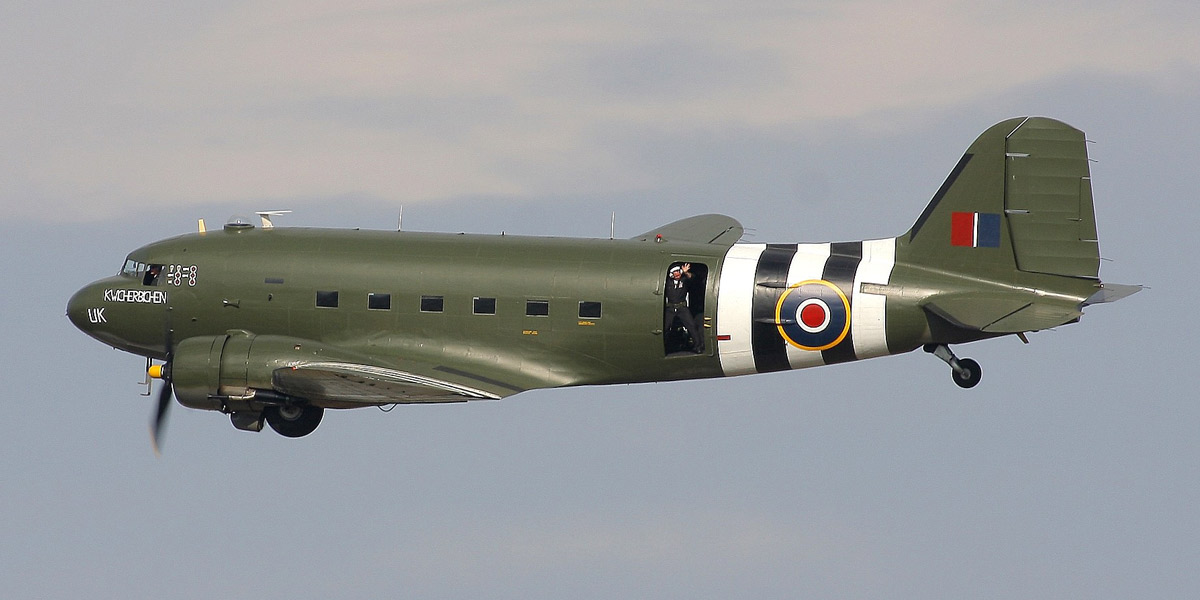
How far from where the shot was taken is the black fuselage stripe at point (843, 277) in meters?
38.0

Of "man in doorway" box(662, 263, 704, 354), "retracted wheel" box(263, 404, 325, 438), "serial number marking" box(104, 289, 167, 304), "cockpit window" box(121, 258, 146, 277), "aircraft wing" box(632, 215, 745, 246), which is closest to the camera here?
"man in doorway" box(662, 263, 704, 354)

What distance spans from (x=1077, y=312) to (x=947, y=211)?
10.7 feet

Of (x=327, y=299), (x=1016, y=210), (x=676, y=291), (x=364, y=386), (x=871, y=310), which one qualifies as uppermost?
(x=1016, y=210)

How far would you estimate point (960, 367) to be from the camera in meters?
38.1

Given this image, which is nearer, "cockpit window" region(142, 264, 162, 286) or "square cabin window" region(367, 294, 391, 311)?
"square cabin window" region(367, 294, 391, 311)

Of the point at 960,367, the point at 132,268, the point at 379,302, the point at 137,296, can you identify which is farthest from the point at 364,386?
the point at 960,367

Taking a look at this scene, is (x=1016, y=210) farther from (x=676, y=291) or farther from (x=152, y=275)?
(x=152, y=275)

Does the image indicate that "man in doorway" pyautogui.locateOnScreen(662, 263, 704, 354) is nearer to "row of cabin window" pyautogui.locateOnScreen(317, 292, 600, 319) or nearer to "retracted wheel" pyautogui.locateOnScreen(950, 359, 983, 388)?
"row of cabin window" pyautogui.locateOnScreen(317, 292, 600, 319)

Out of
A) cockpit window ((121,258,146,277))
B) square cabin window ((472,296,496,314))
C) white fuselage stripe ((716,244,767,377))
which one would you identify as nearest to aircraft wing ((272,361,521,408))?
square cabin window ((472,296,496,314))

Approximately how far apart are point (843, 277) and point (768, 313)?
1.63 m

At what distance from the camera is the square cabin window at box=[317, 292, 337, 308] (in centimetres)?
3909

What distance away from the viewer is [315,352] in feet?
125

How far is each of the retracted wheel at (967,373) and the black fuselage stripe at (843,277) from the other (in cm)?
202

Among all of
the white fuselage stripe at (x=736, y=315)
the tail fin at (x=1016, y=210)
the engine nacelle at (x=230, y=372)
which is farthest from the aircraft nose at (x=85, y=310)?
the tail fin at (x=1016, y=210)
